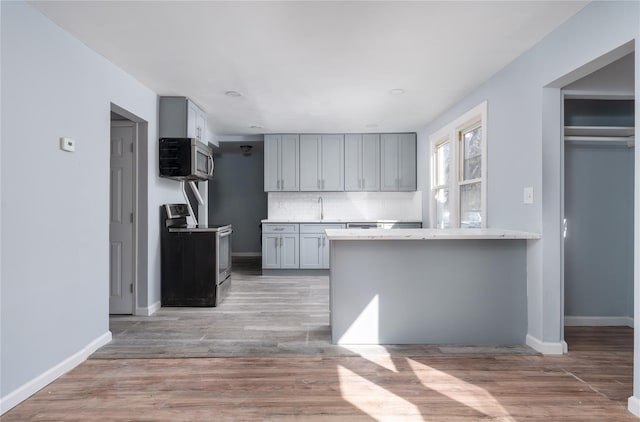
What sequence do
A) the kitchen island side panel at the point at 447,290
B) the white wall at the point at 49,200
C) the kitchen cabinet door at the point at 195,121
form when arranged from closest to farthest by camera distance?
1. the white wall at the point at 49,200
2. the kitchen island side panel at the point at 447,290
3. the kitchen cabinet door at the point at 195,121

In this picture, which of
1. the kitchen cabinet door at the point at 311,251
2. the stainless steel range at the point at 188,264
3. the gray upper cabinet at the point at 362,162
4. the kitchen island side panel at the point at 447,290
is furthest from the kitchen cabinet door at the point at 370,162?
the kitchen island side panel at the point at 447,290

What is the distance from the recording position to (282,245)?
5691mm

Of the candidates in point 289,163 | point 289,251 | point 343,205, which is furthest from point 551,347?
point 289,163

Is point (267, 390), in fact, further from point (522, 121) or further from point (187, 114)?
point (187, 114)

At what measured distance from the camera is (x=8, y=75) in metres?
1.98

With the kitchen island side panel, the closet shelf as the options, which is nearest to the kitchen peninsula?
the kitchen island side panel

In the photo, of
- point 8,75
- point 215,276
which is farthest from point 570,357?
point 8,75

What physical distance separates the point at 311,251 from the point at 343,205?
43.7 inches

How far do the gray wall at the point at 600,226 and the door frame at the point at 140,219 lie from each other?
388 centimetres

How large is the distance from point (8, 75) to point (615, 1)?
127 inches

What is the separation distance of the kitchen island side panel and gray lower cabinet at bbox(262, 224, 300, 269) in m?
2.87

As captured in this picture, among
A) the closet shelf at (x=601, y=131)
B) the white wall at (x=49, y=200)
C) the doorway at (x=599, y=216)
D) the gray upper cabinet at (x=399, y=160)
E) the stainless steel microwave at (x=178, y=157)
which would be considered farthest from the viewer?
the gray upper cabinet at (x=399, y=160)

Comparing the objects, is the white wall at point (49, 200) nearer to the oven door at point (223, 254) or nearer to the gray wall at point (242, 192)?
the oven door at point (223, 254)

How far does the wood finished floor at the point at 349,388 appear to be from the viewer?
1915 millimetres
